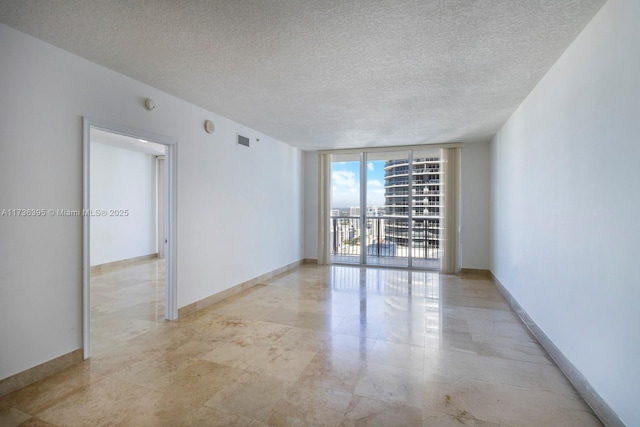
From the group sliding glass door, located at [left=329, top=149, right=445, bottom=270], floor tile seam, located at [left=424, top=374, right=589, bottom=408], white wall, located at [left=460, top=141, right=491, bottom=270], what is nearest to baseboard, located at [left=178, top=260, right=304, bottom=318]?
sliding glass door, located at [left=329, top=149, right=445, bottom=270]

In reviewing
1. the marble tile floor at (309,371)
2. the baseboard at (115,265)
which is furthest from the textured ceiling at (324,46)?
the baseboard at (115,265)

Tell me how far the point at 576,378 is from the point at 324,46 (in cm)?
300

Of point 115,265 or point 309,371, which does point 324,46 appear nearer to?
point 309,371

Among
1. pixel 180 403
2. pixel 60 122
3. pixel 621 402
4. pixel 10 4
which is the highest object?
pixel 10 4

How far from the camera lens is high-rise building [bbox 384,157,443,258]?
6184 mm

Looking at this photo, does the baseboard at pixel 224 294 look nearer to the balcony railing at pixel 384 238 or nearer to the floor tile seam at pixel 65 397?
the floor tile seam at pixel 65 397

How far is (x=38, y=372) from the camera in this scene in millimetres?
2295

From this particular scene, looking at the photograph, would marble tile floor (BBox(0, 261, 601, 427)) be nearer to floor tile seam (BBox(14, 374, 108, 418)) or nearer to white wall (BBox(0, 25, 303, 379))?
floor tile seam (BBox(14, 374, 108, 418))

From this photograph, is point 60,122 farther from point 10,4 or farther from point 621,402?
point 621,402

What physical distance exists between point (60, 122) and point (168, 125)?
107 centimetres

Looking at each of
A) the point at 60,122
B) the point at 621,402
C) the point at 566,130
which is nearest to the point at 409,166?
the point at 566,130

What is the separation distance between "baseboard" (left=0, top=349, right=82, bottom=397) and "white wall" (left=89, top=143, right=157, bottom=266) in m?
4.40

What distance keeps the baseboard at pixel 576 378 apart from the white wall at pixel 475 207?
2457mm

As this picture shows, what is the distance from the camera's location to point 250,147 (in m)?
4.92
